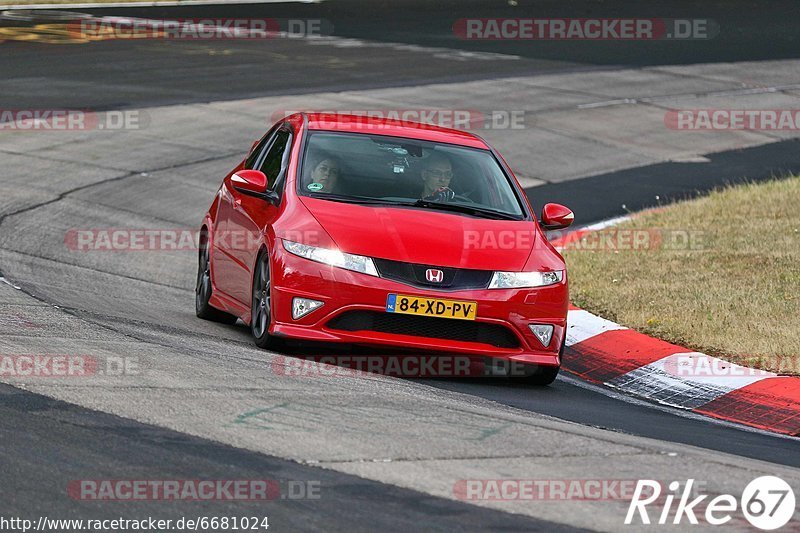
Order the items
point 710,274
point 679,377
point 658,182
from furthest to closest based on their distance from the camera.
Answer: point 658,182 → point 710,274 → point 679,377

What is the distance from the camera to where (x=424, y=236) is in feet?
29.2

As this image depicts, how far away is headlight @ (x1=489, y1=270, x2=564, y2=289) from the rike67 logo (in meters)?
2.90

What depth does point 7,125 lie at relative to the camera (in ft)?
61.4

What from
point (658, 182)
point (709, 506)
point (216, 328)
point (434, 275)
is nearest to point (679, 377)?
point (434, 275)

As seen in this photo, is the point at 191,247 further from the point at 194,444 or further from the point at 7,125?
the point at 194,444

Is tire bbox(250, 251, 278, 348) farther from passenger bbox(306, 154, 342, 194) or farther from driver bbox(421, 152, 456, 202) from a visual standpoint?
driver bbox(421, 152, 456, 202)

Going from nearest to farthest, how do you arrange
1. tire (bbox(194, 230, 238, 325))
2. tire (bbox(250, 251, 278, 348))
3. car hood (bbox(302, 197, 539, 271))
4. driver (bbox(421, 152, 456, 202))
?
1. car hood (bbox(302, 197, 539, 271))
2. tire (bbox(250, 251, 278, 348))
3. driver (bbox(421, 152, 456, 202))
4. tire (bbox(194, 230, 238, 325))

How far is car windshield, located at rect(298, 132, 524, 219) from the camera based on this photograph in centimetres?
955

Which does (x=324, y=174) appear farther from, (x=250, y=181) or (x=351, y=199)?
(x=250, y=181)

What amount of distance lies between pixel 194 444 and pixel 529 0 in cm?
3160

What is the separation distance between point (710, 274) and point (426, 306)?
14.7ft

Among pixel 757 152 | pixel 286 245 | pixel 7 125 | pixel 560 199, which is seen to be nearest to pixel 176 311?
pixel 286 245

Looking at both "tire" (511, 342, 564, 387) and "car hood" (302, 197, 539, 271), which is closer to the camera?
"car hood" (302, 197, 539, 271)

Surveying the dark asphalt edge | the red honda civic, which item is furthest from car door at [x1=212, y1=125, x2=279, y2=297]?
the dark asphalt edge
